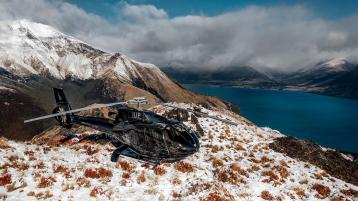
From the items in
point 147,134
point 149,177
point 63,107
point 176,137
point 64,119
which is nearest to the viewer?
point 176,137

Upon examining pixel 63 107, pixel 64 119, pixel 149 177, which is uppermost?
pixel 63 107

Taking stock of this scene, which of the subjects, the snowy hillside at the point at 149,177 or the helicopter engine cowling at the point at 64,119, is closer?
the snowy hillside at the point at 149,177

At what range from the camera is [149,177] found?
20.2m

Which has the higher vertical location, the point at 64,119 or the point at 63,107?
the point at 63,107

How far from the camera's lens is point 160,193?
18.3 m

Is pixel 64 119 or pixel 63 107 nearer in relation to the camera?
pixel 64 119

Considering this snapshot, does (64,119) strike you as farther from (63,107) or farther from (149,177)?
(149,177)

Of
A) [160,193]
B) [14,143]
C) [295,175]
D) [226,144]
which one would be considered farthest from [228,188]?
[14,143]

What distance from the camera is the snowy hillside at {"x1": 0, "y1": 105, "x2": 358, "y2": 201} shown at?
17547 mm

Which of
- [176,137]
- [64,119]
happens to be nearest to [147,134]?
[176,137]

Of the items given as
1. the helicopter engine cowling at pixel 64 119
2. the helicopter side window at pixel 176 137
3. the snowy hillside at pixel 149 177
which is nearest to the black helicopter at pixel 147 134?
the helicopter side window at pixel 176 137

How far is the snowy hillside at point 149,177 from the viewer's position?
1755 cm

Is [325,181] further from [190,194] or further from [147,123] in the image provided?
[147,123]

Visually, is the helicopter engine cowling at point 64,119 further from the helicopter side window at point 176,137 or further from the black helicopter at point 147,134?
the helicopter side window at point 176,137
